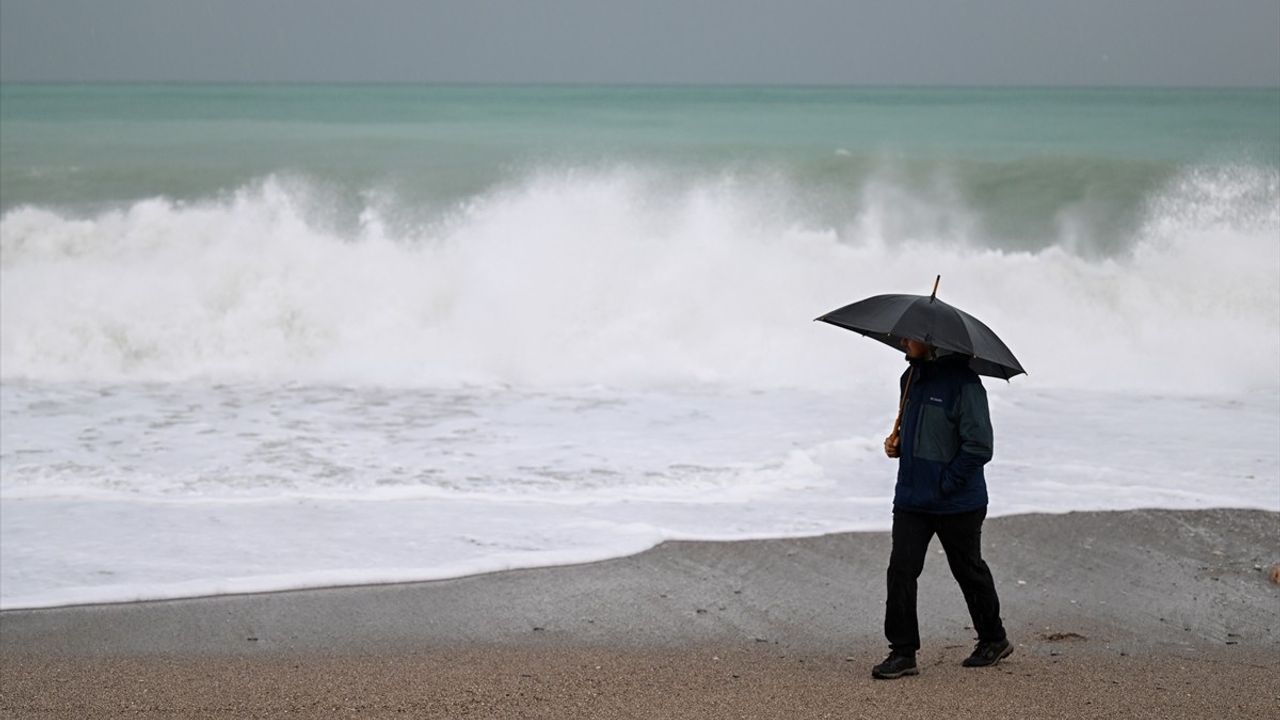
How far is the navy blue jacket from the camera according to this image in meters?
4.75

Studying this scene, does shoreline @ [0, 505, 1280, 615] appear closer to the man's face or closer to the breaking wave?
the man's face

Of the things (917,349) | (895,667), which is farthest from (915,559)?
(917,349)

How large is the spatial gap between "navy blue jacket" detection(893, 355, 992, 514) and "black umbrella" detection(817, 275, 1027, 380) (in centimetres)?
13

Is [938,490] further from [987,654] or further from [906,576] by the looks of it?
[987,654]

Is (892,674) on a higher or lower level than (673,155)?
lower

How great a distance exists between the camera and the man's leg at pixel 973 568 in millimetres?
4891

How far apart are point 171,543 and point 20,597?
95 centimetres

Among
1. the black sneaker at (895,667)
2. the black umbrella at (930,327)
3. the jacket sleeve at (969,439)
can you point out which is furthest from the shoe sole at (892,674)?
the black umbrella at (930,327)

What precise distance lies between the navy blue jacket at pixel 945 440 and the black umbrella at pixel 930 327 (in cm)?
13

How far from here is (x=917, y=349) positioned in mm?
4859

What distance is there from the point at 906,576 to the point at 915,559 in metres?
0.08

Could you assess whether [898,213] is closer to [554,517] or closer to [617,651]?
[554,517]

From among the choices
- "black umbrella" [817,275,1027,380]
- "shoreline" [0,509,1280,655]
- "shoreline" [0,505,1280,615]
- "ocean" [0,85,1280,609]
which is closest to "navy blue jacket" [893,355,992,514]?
"black umbrella" [817,275,1027,380]

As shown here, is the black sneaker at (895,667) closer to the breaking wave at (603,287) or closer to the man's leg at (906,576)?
the man's leg at (906,576)
